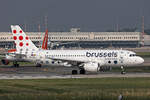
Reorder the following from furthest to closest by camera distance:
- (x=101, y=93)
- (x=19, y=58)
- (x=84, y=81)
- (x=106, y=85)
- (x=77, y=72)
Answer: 1. (x=19, y=58)
2. (x=77, y=72)
3. (x=84, y=81)
4. (x=106, y=85)
5. (x=101, y=93)

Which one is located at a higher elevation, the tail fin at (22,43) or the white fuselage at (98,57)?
the tail fin at (22,43)

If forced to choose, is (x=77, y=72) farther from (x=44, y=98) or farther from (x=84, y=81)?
(x=44, y=98)

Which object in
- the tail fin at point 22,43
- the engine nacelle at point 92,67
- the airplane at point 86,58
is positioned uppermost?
the tail fin at point 22,43

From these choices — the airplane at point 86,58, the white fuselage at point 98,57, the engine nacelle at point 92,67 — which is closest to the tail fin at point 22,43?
the airplane at point 86,58

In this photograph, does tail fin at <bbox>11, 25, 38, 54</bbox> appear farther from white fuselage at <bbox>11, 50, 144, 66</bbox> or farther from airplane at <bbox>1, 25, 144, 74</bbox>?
white fuselage at <bbox>11, 50, 144, 66</bbox>

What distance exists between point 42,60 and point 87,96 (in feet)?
114

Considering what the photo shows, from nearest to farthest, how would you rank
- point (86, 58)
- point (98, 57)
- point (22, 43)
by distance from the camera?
point (98, 57) → point (86, 58) → point (22, 43)

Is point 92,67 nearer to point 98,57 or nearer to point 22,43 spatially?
point 98,57

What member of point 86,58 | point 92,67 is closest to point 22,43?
point 86,58

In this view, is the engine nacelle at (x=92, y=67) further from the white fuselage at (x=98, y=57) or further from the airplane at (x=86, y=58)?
the white fuselage at (x=98, y=57)

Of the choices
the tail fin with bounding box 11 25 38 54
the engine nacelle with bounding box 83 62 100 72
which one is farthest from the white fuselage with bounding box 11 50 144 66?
the tail fin with bounding box 11 25 38 54

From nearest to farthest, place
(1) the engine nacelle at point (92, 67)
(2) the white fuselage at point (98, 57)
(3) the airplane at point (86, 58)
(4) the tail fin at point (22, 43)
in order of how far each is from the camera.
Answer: (1) the engine nacelle at point (92, 67) < (3) the airplane at point (86, 58) < (2) the white fuselage at point (98, 57) < (4) the tail fin at point (22, 43)

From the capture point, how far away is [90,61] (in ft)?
247

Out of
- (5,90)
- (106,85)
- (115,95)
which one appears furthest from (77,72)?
(115,95)
